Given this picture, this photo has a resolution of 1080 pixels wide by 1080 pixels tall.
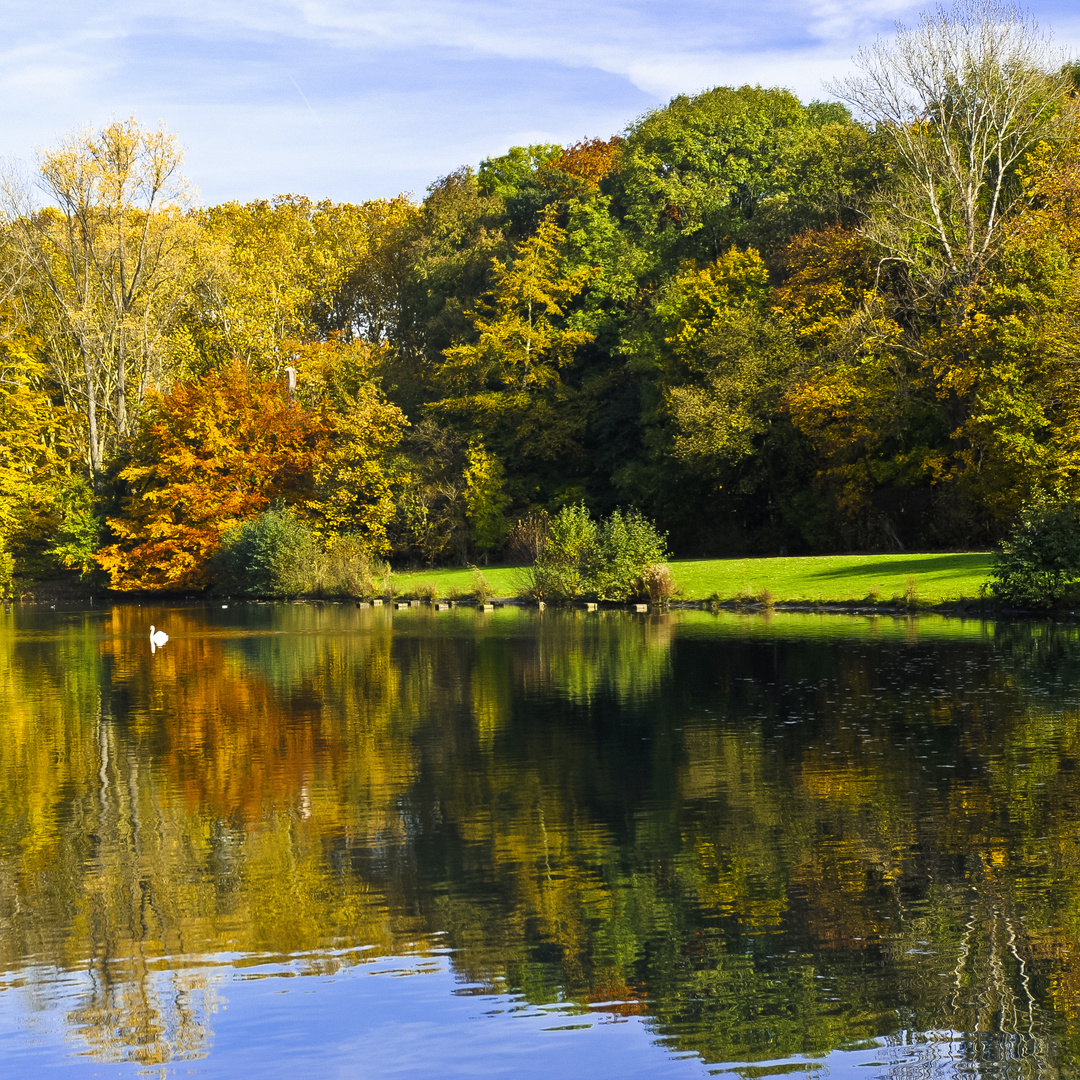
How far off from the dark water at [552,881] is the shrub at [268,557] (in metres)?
27.4

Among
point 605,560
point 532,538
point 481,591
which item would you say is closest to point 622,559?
point 605,560

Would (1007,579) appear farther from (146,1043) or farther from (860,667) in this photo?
(146,1043)

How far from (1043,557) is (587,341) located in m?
31.5

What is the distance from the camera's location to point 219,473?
54.2m

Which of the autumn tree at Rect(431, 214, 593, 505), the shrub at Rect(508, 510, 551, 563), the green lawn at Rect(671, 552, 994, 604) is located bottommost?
the green lawn at Rect(671, 552, 994, 604)

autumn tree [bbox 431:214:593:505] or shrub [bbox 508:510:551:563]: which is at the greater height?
autumn tree [bbox 431:214:593:505]

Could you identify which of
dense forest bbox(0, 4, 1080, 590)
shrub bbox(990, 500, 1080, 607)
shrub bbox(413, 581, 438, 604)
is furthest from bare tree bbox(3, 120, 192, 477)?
shrub bbox(990, 500, 1080, 607)

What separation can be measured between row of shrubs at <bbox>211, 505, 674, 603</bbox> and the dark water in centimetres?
1767

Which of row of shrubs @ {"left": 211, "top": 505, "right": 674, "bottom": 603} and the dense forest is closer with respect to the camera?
row of shrubs @ {"left": 211, "top": 505, "right": 674, "bottom": 603}

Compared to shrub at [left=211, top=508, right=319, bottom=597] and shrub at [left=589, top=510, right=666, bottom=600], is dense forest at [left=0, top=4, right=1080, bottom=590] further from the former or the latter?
shrub at [left=589, top=510, right=666, bottom=600]

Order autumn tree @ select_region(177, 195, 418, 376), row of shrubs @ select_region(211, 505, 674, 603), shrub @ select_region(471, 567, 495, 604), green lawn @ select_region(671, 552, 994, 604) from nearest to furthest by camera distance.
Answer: green lawn @ select_region(671, 552, 994, 604), row of shrubs @ select_region(211, 505, 674, 603), shrub @ select_region(471, 567, 495, 604), autumn tree @ select_region(177, 195, 418, 376)

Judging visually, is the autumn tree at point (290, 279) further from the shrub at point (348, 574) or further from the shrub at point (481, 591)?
the shrub at point (481, 591)

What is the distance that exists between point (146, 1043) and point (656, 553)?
31.6m

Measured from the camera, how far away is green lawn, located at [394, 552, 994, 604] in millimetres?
33562
